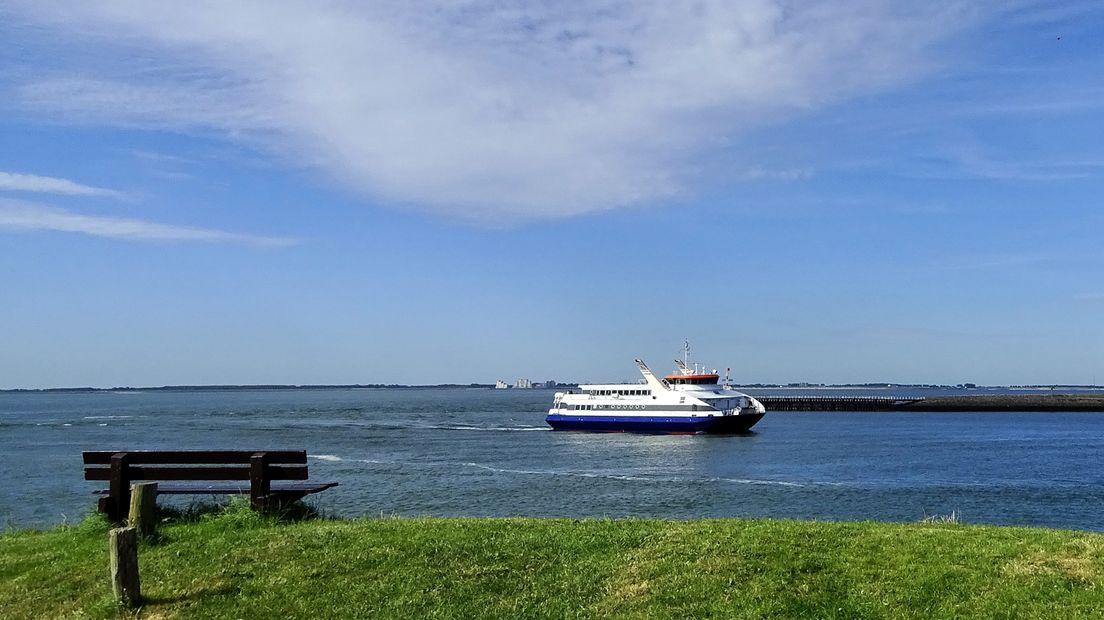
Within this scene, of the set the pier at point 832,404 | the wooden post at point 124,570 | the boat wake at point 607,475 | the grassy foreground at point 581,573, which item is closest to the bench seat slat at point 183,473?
the grassy foreground at point 581,573

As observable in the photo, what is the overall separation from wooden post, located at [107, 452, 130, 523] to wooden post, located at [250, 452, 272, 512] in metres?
1.58

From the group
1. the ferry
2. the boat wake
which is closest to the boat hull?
the ferry

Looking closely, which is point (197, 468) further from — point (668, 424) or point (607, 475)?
point (668, 424)

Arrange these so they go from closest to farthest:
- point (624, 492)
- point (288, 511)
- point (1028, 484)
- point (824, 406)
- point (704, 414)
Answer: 1. point (288, 511)
2. point (624, 492)
3. point (1028, 484)
4. point (704, 414)
5. point (824, 406)

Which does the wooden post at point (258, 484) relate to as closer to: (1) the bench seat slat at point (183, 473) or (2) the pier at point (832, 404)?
(1) the bench seat slat at point (183, 473)

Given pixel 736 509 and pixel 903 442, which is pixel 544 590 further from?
pixel 903 442

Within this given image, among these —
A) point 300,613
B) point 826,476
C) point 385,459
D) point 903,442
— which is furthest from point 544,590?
point 903,442

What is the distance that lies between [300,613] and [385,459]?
41.8 metres

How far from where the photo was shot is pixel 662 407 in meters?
71.9

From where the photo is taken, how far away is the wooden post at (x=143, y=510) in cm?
993

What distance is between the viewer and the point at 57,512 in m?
27.4

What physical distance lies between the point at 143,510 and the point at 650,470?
35908 mm

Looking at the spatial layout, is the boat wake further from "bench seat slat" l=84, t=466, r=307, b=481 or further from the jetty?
the jetty

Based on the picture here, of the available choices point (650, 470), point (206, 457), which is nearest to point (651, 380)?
point (650, 470)
